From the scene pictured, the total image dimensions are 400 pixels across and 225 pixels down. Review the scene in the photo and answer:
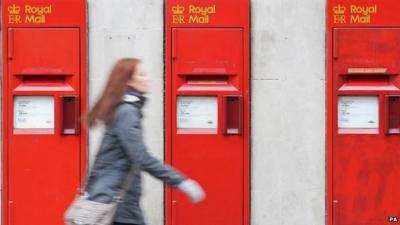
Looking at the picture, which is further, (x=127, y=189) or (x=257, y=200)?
(x=257, y=200)

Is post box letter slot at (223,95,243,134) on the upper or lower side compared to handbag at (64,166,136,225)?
upper

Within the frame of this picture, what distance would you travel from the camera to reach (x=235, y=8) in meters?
6.60

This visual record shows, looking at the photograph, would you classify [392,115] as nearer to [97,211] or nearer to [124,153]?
[124,153]

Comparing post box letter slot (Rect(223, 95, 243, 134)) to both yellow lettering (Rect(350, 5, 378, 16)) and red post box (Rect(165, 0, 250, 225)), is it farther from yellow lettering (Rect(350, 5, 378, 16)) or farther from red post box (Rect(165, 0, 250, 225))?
yellow lettering (Rect(350, 5, 378, 16))

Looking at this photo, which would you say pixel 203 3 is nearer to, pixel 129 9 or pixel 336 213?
pixel 129 9

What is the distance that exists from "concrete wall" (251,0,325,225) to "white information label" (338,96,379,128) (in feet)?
0.54

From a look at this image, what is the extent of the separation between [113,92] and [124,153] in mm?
338

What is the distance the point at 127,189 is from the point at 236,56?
253cm

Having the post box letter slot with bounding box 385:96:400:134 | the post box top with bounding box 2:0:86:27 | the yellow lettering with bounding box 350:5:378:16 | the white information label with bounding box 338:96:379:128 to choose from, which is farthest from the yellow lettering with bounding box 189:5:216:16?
the post box letter slot with bounding box 385:96:400:134

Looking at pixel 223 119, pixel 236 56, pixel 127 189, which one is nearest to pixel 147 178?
pixel 223 119

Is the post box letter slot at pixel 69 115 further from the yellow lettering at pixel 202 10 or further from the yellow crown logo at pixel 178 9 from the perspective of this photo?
the yellow lettering at pixel 202 10

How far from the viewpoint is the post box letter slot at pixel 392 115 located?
6.61m

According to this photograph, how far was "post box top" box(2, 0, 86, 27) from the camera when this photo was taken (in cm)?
663

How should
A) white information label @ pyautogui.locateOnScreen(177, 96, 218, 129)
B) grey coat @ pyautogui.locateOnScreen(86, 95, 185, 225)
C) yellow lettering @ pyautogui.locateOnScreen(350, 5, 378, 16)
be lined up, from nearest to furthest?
grey coat @ pyautogui.locateOnScreen(86, 95, 185, 225)
yellow lettering @ pyautogui.locateOnScreen(350, 5, 378, 16)
white information label @ pyautogui.locateOnScreen(177, 96, 218, 129)
